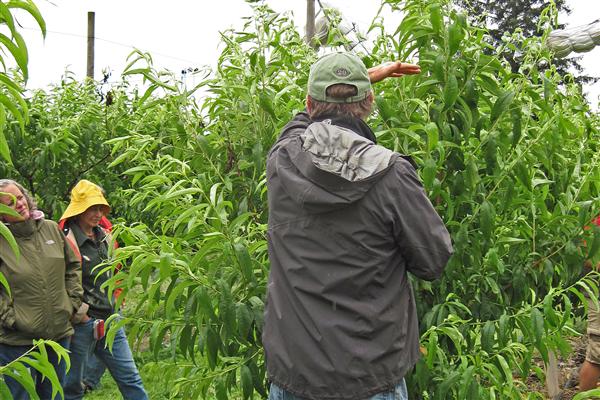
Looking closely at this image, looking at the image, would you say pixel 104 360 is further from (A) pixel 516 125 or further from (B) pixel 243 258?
(A) pixel 516 125

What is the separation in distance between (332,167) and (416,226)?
1.12ft

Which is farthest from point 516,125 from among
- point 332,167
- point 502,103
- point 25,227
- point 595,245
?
point 25,227

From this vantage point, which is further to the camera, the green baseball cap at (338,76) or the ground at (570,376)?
the ground at (570,376)

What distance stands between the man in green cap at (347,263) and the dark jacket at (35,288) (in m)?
2.96

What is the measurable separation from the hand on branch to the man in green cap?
0.28 m

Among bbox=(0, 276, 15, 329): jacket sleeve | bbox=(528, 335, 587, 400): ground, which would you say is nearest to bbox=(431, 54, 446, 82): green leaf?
bbox=(0, 276, 15, 329): jacket sleeve

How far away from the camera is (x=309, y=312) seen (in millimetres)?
2799

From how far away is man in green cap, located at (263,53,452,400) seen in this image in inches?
109

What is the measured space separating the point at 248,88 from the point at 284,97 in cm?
29

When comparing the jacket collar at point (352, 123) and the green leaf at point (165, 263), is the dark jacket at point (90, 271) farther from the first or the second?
the jacket collar at point (352, 123)

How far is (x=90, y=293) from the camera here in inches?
245

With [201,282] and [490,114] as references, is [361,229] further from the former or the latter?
[490,114]

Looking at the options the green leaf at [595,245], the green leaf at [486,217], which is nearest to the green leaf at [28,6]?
the green leaf at [486,217]

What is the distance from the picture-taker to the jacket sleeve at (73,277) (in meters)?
5.74
